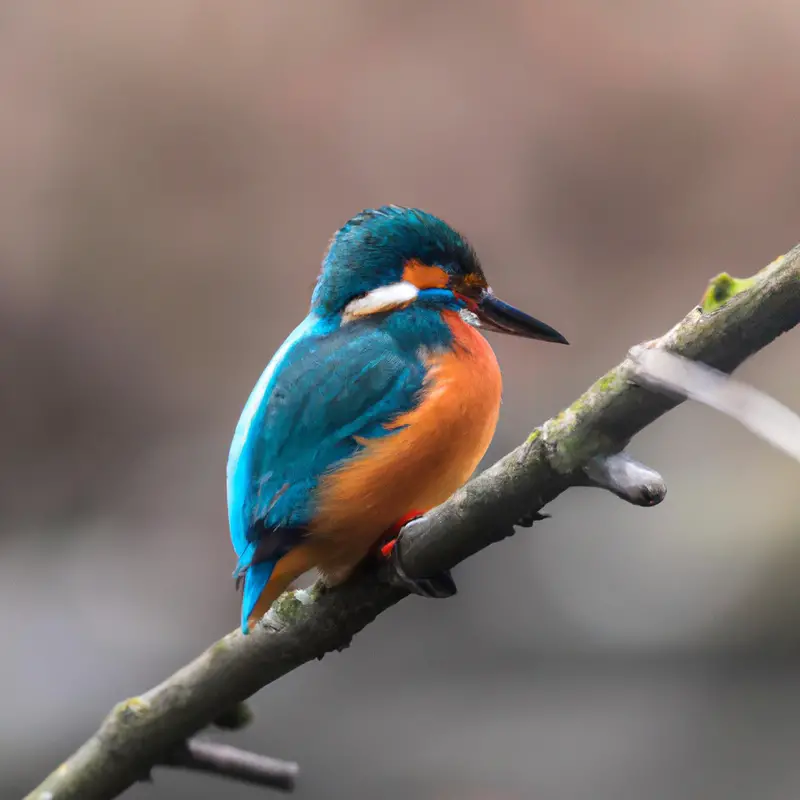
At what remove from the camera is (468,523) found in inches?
30.3

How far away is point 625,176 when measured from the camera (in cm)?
395

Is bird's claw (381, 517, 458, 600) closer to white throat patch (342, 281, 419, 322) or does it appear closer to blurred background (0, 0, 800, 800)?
white throat patch (342, 281, 419, 322)

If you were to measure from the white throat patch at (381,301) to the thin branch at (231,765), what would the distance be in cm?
48

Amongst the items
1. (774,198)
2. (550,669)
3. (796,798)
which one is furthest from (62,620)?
(774,198)

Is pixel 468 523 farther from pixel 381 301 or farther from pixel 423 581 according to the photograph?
pixel 381 301

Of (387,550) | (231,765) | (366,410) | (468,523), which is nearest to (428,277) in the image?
(366,410)

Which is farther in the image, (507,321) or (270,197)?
(270,197)

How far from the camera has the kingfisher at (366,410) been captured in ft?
3.24

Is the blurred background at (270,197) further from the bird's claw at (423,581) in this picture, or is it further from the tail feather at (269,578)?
the bird's claw at (423,581)

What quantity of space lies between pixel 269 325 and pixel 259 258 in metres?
0.26

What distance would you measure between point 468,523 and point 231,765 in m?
0.53

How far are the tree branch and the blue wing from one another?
0.29 feet

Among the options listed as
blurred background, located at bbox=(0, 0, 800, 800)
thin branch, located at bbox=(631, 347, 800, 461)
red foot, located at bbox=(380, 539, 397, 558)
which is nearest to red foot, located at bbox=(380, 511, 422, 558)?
red foot, located at bbox=(380, 539, 397, 558)

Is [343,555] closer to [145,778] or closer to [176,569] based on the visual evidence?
[145,778]
